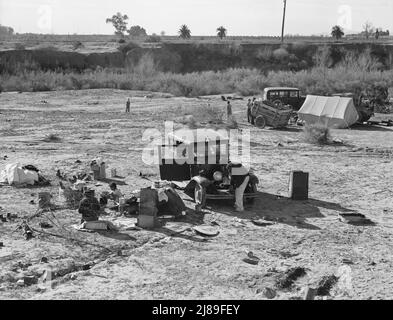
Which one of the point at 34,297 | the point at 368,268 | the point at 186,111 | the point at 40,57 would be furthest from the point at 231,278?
the point at 40,57

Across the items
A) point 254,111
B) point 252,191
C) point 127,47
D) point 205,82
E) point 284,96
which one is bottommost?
point 252,191

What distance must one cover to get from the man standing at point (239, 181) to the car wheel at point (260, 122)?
1314 cm

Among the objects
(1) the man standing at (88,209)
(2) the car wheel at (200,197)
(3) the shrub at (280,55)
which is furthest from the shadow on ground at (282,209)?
(3) the shrub at (280,55)

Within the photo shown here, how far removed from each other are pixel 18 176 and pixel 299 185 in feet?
21.5

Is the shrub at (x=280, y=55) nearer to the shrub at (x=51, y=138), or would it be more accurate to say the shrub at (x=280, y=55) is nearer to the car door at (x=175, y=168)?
the shrub at (x=51, y=138)

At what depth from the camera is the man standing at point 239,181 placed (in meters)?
12.0

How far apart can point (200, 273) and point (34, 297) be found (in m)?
2.39

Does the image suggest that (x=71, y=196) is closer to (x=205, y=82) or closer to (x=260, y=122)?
(x=260, y=122)

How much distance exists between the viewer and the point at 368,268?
898cm

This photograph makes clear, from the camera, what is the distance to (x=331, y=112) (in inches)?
1004

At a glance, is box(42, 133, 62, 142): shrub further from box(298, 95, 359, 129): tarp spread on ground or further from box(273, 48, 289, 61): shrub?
box(273, 48, 289, 61): shrub

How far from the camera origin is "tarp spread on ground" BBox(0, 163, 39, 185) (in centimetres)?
1375

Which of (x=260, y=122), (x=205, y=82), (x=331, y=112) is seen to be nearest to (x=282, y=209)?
(x=260, y=122)

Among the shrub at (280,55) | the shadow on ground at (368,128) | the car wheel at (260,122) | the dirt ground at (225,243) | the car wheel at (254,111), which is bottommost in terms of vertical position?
the dirt ground at (225,243)
